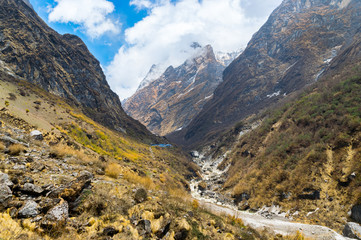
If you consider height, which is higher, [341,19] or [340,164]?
[341,19]

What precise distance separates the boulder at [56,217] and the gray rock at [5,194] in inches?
38.3

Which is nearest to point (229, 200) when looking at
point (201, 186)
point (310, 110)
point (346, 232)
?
point (201, 186)

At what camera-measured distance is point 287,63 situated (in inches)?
6132

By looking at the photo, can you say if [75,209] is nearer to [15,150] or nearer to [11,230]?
[11,230]

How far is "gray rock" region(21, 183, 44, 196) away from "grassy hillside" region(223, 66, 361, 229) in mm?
19675

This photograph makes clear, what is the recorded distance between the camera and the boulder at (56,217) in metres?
4.13

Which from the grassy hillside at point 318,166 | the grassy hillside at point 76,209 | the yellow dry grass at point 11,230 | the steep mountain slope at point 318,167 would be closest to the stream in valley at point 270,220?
the steep mountain slope at point 318,167

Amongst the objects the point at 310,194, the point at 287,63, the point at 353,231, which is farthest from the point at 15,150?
the point at 287,63

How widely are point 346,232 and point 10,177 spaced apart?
16878 millimetres

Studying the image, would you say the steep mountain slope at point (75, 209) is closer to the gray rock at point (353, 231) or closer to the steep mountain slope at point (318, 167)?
the gray rock at point (353, 231)

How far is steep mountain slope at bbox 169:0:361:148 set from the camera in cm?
12300

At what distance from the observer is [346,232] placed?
10.5 metres

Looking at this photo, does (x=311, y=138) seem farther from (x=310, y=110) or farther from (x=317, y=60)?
(x=317, y=60)

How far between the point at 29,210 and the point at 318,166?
25.6 meters
